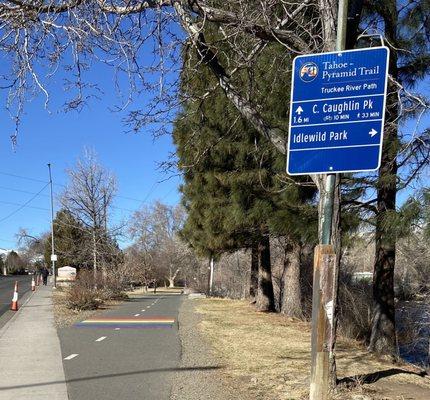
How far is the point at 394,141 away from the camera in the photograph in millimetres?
9383

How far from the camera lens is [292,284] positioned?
20297mm

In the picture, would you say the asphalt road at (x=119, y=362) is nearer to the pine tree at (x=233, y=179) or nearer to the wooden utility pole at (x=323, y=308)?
the wooden utility pole at (x=323, y=308)

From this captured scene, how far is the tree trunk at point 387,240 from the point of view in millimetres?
9586

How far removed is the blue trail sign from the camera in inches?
191

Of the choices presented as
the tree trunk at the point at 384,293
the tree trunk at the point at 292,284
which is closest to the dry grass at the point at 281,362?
the tree trunk at the point at 384,293

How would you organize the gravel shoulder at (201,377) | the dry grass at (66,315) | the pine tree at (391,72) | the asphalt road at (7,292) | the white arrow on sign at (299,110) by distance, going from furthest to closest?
the asphalt road at (7,292), the dry grass at (66,315), the pine tree at (391,72), the gravel shoulder at (201,377), the white arrow on sign at (299,110)

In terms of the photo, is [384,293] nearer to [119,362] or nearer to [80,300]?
[119,362]

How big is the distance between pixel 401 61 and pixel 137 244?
231 feet

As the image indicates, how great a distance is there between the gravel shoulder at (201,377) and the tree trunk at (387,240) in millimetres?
3505

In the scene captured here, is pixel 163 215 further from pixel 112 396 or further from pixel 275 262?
pixel 112 396

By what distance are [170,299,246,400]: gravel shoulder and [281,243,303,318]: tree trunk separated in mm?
8318

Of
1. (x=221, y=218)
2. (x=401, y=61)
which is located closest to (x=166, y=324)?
(x=221, y=218)

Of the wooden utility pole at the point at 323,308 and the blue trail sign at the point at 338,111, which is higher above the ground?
the blue trail sign at the point at 338,111

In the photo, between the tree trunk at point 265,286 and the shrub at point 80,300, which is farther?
the tree trunk at point 265,286
